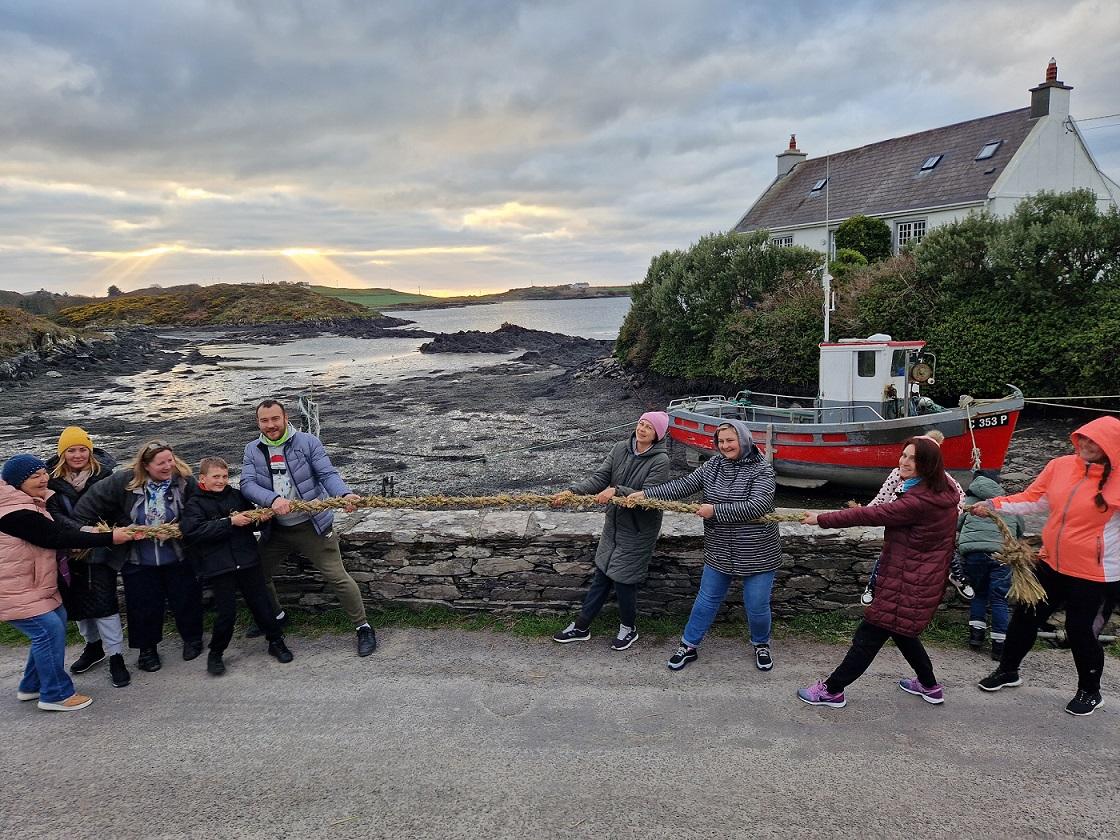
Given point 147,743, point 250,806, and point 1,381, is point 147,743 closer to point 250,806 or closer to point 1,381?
point 250,806

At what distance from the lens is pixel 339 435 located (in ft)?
78.9

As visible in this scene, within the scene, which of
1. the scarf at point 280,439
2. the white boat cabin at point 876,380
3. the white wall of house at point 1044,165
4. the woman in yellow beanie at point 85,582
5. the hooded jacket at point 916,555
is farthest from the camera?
the white wall of house at point 1044,165

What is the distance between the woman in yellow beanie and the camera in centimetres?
482

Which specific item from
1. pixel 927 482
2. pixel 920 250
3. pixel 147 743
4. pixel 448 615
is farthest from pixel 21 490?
pixel 920 250

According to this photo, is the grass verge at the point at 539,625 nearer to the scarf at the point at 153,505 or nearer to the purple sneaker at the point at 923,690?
the purple sneaker at the point at 923,690

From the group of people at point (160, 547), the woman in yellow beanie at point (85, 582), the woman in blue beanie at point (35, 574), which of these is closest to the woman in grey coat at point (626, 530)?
the group of people at point (160, 547)

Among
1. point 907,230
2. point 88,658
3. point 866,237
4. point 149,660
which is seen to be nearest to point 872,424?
point 149,660

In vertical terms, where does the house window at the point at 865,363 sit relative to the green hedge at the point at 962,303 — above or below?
below

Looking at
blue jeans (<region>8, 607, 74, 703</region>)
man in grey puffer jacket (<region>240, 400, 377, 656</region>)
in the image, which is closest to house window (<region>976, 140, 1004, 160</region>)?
man in grey puffer jacket (<region>240, 400, 377, 656</region>)

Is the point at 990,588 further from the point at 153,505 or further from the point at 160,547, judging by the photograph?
the point at 153,505

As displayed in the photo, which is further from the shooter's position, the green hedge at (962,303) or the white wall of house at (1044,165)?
the white wall of house at (1044,165)

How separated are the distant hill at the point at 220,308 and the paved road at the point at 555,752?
382 ft

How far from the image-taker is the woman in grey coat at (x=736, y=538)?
4.72 m

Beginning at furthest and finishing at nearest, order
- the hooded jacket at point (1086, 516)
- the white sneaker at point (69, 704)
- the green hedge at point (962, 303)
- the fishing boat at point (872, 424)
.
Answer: the green hedge at point (962, 303)
the fishing boat at point (872, 424)
the white sneaker at point (69, 704)
the hooded jacket at point (1086, 516)
